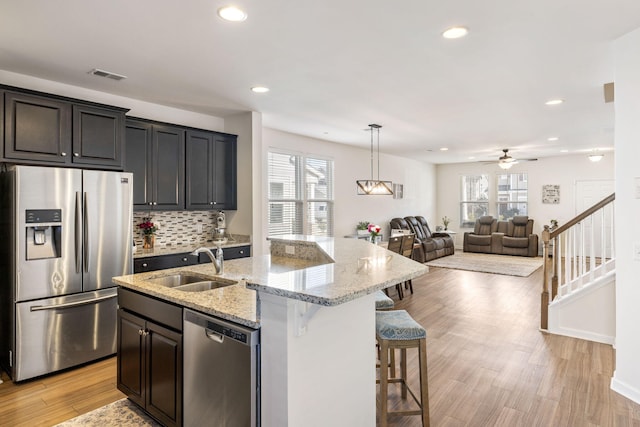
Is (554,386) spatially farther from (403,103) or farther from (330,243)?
(403,103)

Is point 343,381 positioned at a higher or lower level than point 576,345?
higher

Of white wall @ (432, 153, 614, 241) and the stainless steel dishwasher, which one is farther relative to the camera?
white wall @ (432, 153, 614, 241)

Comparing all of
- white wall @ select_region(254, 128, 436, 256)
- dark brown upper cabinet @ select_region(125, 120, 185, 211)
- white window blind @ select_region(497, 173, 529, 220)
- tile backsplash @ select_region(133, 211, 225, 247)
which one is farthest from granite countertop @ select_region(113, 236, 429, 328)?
white window blind @ select_region(497, 173, 529, 220)

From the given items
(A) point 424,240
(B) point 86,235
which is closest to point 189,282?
(B) point 86,235

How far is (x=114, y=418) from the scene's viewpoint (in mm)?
2564

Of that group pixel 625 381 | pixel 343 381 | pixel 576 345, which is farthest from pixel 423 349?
pixel 576 345

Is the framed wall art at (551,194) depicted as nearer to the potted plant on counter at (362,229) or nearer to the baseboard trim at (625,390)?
the potted plant on counter at (362,229)

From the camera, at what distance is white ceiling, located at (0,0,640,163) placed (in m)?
2.36

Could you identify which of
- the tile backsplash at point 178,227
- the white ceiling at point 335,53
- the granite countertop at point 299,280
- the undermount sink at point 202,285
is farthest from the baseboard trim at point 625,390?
the tile backsplash at point 178,227

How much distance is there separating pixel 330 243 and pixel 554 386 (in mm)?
2115

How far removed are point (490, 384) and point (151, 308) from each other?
2.61 metres

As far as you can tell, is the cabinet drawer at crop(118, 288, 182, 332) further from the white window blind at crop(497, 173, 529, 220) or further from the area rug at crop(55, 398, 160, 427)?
the white window blind at crop(497, 173, 529, 220)

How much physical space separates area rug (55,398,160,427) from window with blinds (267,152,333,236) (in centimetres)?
359

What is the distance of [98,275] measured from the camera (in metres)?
3.51
